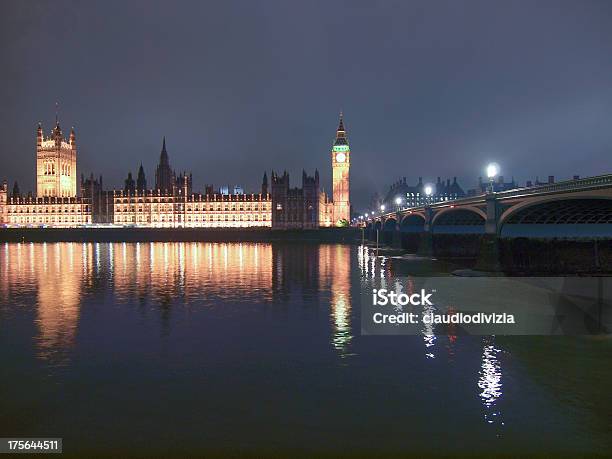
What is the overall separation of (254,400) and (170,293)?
21.0m

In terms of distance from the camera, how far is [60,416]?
40.2 feet

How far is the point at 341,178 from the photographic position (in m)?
181

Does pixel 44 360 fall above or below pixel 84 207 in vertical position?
below

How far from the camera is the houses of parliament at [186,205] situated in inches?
6663

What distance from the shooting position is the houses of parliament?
16925 cm

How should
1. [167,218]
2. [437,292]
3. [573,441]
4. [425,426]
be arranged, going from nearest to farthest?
[573,441], [425,426], [437,292], [167,218]

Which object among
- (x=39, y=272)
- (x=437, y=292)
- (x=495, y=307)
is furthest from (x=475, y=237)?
(x=39, y=272)

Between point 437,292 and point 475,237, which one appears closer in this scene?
point 437,292

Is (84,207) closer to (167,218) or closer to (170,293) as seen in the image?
(167,218)

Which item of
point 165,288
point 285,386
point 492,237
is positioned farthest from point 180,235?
point 285,386

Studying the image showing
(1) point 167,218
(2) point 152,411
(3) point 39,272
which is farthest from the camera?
(1) point 167,218

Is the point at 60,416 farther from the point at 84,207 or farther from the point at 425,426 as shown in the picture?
the point at 84,207

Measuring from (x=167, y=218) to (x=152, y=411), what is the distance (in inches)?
6929

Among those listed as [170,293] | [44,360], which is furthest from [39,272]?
[44,360]
